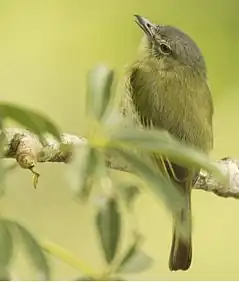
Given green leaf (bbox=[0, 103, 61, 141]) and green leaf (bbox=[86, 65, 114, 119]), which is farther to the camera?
green leaf (bbox=[86, 65, 114, 119])

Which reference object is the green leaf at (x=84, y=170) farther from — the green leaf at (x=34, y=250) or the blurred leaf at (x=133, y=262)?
the blurred leaf at (x=133, y=262)

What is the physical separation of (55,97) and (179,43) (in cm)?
25

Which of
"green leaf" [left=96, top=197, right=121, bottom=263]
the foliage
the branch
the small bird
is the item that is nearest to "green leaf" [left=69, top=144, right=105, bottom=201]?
the foliage

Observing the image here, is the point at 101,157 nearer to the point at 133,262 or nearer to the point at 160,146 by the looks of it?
the point at 160,146

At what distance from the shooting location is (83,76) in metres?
1.19

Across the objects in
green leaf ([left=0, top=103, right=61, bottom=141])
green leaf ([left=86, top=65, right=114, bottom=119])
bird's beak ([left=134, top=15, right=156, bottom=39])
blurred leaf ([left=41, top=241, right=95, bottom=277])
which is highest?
green leaf ([left=0, top=103, right=61, bottom=141])

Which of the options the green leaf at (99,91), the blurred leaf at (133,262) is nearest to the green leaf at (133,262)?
the blurred leaf at (133,262)

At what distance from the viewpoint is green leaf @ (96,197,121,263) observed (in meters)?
0.74

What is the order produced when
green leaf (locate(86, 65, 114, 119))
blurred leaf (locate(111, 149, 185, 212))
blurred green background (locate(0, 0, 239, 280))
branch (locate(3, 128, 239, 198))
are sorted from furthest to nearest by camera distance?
1. blurred green background (locate(0, 0, 239, 280))
2. branch (locate(3, 128, 239, 198))
3. green leaf (locate(86, 65, 114, 119))
4. blurred leaf (locate(111, 149, 185, 212))

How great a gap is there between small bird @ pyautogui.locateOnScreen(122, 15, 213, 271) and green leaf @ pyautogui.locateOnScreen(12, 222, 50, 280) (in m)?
0.48

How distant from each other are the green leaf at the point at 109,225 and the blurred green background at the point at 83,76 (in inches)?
16.8

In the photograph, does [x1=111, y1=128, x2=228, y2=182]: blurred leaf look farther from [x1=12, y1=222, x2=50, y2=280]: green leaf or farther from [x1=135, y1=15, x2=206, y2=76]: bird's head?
[x1=135, y1=15, x2=206, y2=76]: bird's head

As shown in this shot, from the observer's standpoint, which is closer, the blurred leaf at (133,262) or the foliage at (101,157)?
the foliage at (101,157)

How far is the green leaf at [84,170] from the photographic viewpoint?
0.49m
